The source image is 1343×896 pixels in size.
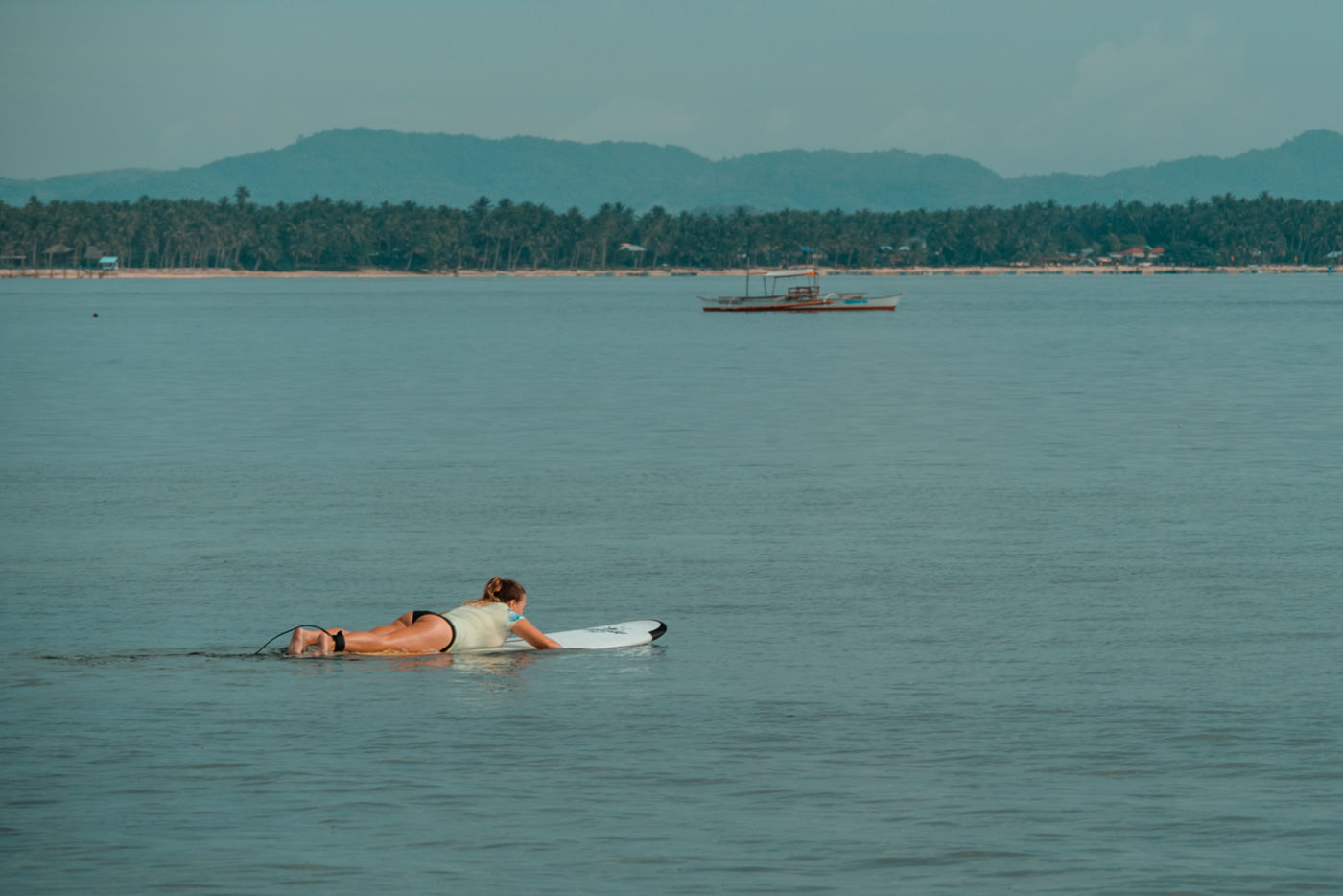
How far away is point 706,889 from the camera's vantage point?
1188 centimetres

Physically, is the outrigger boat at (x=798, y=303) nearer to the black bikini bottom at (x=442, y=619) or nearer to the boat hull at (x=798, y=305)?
the boat hull at (x=798, y=305)

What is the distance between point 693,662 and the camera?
63.1ft

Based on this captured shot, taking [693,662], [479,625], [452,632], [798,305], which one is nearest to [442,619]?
[452,632]

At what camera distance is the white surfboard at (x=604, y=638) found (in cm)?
1991

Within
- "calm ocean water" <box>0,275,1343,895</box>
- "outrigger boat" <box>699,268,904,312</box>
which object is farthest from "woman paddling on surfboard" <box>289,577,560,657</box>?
"outrigger boat" <box>699,268,904,312</box>

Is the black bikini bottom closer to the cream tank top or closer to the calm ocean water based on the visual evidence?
the cream tank top

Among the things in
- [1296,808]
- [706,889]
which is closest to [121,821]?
[706,889]

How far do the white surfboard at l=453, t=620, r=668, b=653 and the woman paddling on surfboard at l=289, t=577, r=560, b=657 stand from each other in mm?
138

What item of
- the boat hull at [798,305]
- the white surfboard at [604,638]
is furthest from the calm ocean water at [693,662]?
the boat hull at [798,305]

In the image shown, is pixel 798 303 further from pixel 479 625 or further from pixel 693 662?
pixel 693 662

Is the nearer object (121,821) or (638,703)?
(121,821)

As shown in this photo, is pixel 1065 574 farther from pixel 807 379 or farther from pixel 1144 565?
pixel 807 379

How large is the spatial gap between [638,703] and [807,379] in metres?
55.7

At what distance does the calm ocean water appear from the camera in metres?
12.8
